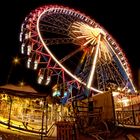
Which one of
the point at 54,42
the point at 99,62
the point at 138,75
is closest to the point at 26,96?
the point at 54,42

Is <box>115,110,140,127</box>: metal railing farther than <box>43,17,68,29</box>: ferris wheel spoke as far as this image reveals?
No

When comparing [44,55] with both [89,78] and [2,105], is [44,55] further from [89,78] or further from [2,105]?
[2,105]

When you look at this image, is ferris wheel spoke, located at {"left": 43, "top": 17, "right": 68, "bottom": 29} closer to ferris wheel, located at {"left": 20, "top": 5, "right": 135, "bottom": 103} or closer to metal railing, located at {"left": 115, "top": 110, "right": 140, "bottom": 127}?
ferris wheel, located at {"left": 20, "top": 5, "right": 135, "bottom": 103}

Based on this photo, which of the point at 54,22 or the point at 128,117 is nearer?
the point at 128,117

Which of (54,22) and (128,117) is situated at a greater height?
(54,22)

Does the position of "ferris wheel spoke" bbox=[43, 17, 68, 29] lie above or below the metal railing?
above

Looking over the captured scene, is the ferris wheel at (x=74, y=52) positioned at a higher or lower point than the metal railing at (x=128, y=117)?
higher

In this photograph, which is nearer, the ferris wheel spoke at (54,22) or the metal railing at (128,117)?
the metal railing at (128,117)

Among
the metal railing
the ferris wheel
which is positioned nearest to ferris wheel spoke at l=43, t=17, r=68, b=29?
the ferris wheel

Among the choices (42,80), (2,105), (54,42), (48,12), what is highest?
(48,12)

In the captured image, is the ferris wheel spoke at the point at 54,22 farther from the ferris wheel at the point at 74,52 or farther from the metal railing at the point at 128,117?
the metal railing at the point at 128,117

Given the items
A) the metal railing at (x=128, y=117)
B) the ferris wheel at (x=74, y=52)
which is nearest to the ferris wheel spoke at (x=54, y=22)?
the ferris wheel at (x=74, y=52)

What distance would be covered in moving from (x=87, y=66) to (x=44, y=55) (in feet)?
12.2

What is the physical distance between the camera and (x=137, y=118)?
1390 centimetres
